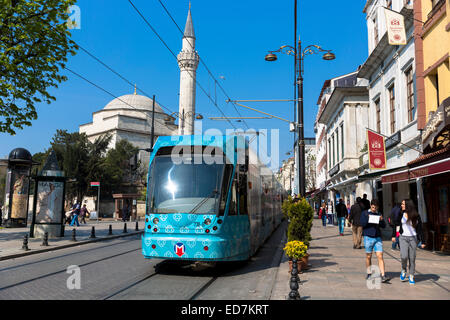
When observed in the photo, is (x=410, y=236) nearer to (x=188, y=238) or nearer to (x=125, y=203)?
(x=188, y=238)

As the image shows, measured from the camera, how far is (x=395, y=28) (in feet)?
50.4

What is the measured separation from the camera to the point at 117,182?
52781 mm

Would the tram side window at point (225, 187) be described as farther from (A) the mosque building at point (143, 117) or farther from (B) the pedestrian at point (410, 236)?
(A) the mosque building at point (143, 117)

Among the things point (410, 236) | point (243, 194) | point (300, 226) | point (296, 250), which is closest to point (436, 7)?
point (300, 226)

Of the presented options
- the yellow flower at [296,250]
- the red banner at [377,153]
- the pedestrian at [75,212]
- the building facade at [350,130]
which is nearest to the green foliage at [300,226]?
the yellow flower at [296,250]

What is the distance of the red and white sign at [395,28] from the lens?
600 inches

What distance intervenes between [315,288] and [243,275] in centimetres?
207

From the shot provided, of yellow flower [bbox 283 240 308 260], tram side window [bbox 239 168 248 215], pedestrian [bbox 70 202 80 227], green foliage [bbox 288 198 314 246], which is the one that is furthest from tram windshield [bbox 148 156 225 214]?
pedestrian [bbox 70 202 80 227]

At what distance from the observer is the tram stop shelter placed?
36562 millimetres

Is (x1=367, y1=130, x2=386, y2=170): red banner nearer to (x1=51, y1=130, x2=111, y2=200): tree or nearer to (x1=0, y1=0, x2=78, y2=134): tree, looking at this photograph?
(x1=0, y1=0, x2=78, y2=134): tree

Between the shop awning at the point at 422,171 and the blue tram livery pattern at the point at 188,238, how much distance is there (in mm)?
5440
